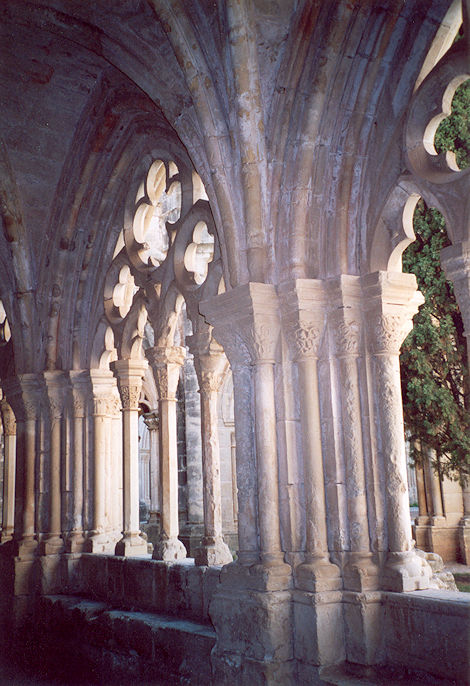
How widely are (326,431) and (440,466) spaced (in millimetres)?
4732

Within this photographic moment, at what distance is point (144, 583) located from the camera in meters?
5.71

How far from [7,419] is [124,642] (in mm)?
4680

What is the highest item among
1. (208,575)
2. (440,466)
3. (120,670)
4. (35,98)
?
(35,98)

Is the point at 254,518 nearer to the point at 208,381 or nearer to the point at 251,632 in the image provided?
the point at 251,632

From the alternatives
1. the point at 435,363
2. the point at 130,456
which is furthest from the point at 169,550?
the point at 435,363

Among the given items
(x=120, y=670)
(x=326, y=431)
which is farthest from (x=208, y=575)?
(x=326, y=431)

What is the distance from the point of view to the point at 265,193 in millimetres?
4492

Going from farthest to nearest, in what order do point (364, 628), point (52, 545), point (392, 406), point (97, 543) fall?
point (52, 545), point (97, 543), point (392, 406), point (364, 628)

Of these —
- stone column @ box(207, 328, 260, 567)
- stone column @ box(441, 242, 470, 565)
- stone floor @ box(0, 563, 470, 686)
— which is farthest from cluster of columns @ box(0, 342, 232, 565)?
stone column @ box(441, 242, 470, 565)

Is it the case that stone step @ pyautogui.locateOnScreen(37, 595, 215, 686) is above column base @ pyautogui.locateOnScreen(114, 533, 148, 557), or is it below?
below

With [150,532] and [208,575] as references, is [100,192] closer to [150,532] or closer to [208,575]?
[208,575]

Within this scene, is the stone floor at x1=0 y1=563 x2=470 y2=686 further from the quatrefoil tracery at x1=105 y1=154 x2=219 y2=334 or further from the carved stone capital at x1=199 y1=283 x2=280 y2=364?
the quatrefoil tracery at x1=105 y1=154 x2=219 y2=334

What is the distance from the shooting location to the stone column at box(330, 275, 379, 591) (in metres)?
3.96

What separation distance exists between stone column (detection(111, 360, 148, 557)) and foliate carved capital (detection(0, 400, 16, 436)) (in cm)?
314
